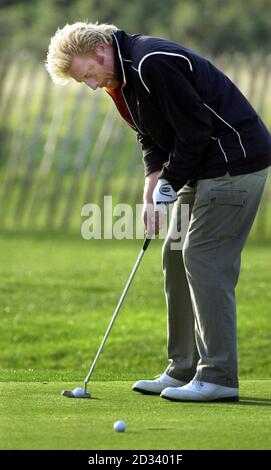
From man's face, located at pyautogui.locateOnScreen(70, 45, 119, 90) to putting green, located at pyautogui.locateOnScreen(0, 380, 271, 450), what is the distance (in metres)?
1.55

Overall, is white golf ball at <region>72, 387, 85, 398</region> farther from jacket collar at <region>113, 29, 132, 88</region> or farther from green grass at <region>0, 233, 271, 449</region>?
jacket collar at <region>113, 29, 132, 88</region>

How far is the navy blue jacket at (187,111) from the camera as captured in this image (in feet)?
19.0

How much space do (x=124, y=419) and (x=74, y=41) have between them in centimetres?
180

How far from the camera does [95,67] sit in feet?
19.4

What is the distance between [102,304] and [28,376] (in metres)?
4.61

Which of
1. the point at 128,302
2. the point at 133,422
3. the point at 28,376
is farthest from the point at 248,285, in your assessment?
the point at 133,422

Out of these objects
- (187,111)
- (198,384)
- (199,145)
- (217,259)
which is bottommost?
(198,384)

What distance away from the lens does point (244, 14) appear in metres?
36.9

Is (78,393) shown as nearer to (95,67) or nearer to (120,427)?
(120,427)

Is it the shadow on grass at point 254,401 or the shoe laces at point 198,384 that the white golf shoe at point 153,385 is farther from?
the shadow on grass at point 254,401

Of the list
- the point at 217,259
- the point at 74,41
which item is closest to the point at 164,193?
the point at 217,259

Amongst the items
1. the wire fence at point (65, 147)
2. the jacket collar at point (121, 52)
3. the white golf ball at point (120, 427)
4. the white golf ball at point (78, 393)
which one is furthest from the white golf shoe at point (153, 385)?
the wire fence at point (65, 147)

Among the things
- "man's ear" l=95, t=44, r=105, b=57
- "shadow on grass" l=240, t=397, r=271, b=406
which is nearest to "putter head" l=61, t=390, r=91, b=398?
"shadow on grass" l=240, t=397, r=271, b=406

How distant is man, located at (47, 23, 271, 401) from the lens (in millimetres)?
5832
